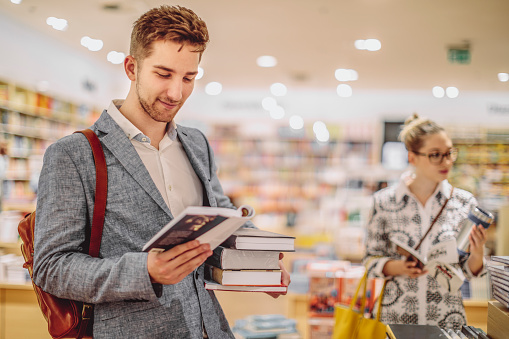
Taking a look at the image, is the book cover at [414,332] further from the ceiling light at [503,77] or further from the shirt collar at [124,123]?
the ceiling light at [503,77]

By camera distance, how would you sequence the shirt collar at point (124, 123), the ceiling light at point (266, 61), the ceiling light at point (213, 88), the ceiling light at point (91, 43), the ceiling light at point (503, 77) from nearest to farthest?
1. the shirt collar at point (124, 123)
2. the ceiling light at point (91, 43)
3. the ceiling light at point (266, 61)
4. the ceiling light at point (503, 77)
5. the ceiling light at point (213, 88)

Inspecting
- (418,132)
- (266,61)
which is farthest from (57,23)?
(418,132)

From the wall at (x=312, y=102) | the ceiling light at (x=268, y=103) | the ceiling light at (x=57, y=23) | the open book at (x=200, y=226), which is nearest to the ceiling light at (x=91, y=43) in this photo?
the wall at (x=312, y=102)

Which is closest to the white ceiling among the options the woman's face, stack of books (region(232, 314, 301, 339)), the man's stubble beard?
the woman's face

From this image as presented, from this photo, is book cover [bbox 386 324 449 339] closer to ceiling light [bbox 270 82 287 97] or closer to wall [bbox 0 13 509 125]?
wall [bbox 0 13 509 125]

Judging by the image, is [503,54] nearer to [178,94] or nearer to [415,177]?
[415,177]

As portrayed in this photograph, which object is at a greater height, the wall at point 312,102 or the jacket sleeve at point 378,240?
the wall at point 312,102

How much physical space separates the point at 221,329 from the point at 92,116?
23.5ft

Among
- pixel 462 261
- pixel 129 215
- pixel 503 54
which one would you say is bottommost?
pixel 462 261

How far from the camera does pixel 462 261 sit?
222cm

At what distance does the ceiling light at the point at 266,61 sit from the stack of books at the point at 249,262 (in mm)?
6267

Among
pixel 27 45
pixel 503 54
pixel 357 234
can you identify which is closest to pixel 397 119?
pixel 503 54

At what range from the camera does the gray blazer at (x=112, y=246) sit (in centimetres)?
107

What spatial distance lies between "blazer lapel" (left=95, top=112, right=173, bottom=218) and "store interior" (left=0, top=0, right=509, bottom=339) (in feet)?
7.62
